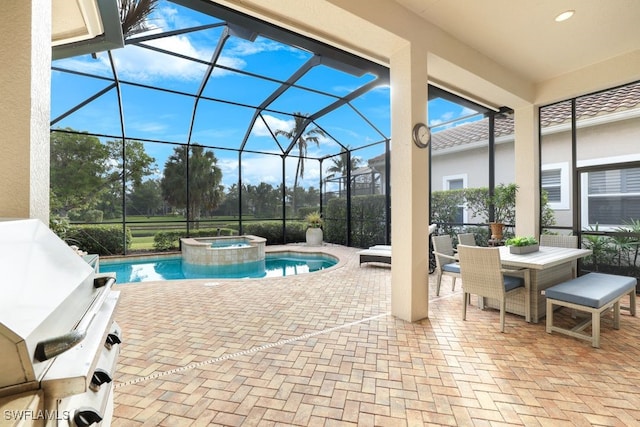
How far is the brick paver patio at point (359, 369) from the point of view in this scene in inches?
70.6

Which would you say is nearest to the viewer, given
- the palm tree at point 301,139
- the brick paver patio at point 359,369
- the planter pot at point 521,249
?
the brick paver patio at point 359,369

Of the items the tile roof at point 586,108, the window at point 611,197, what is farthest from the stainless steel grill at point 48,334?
the tile roof at point 586,108

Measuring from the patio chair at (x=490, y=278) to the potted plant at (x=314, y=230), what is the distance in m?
6.94

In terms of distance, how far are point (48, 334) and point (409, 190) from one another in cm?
315

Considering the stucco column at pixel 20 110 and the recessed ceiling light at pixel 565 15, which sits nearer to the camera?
the stucco column at pixel 20 110

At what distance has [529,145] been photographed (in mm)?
5250

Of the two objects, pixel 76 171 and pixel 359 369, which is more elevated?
pixel 76 171

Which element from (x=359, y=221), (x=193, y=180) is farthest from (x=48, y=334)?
(x=193, y=180)

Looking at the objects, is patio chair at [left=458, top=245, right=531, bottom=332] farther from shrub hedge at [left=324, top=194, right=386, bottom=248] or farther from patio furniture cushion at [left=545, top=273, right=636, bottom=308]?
shrub hedge at [left=324, top=194, right=386, bottom=248]

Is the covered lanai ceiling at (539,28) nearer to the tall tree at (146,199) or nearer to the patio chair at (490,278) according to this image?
the patio chair at (490,278)

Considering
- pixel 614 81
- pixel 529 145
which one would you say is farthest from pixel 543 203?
pixel 614 81

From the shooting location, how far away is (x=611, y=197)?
14.8 feet

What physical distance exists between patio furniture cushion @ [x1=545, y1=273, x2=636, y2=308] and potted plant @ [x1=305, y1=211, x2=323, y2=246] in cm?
751

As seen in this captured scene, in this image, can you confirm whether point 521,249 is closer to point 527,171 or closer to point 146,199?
point 527,171
